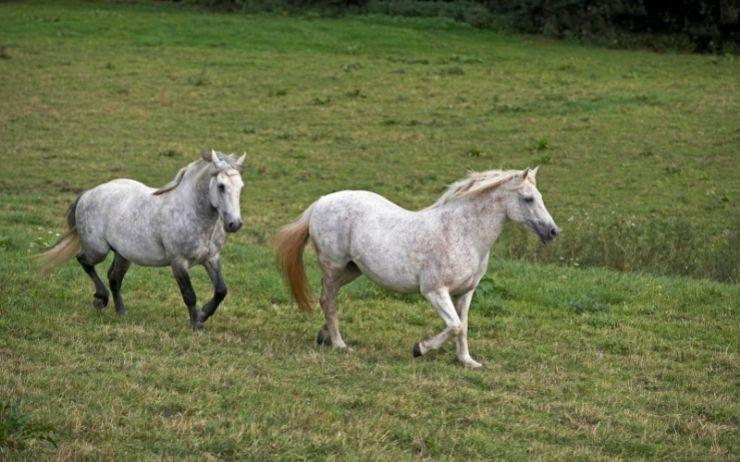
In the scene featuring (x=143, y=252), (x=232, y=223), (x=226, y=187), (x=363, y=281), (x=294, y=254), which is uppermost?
(x=226, y=187)

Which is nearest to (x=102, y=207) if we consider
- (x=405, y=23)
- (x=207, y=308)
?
(x=207, y=308)

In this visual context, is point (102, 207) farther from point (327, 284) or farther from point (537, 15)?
point (537, 15)

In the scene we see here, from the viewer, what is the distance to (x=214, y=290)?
10039 millimetres

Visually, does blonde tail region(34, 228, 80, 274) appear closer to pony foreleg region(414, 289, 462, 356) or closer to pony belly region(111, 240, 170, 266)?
pony belly region(111, 240, 170, 266)

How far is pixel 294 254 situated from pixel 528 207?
223cm

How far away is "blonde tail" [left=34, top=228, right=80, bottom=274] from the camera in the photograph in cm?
1105

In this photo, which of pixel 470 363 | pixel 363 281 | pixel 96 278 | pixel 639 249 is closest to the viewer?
pixel 470 363

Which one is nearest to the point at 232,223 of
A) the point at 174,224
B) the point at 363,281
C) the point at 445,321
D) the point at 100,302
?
the point at 174,224

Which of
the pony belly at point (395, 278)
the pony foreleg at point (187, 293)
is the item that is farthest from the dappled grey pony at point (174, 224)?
the pony belly at point (395, 278)

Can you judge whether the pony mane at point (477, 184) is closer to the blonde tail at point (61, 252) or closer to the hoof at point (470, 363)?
the hoof at point (470, 363)

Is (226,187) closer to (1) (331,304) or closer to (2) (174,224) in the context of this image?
(2) (174,224)

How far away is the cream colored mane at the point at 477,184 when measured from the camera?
9.41 m

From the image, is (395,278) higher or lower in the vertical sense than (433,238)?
lower

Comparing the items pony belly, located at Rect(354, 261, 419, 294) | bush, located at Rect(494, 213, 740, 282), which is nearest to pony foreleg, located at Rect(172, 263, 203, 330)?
pony belly, located at Rect(354, 261, 419, 294)
